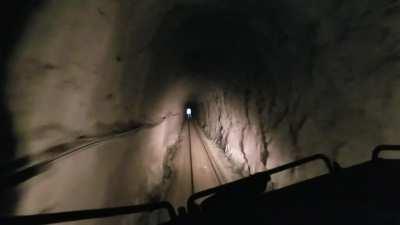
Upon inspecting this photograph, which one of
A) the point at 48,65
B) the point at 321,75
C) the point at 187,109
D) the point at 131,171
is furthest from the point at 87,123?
the point at 187,109

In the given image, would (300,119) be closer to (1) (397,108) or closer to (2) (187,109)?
(1) (397,108)

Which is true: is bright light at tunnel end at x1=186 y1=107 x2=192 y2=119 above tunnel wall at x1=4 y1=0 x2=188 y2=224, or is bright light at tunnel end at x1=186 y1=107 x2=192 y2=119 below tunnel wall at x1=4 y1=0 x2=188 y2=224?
above

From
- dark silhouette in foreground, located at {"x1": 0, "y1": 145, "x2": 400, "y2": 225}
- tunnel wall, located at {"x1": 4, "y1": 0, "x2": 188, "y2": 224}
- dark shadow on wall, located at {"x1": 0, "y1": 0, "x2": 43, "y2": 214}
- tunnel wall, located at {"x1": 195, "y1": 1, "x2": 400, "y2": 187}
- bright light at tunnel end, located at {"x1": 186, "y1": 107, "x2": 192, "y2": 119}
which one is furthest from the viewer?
bright light at tunnel end, located at {"x1": 186, "y1": 107, "x2": 192, "y2": 119}

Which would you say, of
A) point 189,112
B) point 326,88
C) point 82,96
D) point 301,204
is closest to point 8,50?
point 82,96

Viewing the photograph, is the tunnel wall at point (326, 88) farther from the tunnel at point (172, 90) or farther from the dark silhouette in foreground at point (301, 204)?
the dark silhouette in foreground at point (301, 204)

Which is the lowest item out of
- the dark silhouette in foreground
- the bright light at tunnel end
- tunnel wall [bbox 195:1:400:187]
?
the dark silhouette in foreground

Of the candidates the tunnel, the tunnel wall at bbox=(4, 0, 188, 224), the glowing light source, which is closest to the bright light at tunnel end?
the glowing light source

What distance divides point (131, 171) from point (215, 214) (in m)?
3.70

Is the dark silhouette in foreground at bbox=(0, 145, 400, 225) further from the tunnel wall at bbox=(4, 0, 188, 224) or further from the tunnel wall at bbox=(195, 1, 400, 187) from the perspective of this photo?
the tunnel wall at bbox=(195, 1, 400, 187)

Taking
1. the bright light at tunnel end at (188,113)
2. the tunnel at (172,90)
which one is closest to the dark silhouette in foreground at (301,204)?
the tunnel at (172,90)

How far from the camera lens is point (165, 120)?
763 centimetres

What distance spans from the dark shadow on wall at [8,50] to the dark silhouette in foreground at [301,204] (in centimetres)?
124

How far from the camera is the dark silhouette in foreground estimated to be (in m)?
1.93

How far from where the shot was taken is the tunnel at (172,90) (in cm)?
279
